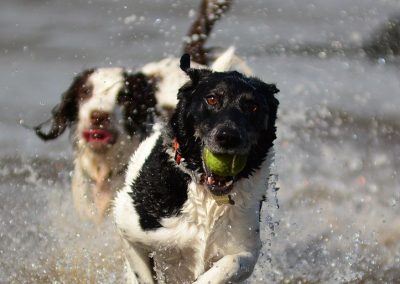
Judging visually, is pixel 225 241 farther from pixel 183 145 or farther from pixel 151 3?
pixel 151 3

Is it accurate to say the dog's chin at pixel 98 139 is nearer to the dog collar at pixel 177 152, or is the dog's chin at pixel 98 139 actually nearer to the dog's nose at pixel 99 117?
the dog's nose at pixel 99 117

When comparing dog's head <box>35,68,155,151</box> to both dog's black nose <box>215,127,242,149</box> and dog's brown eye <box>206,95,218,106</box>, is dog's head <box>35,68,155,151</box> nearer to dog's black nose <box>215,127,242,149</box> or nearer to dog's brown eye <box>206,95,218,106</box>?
dog's brown eye <box>206,95,218,106</box>

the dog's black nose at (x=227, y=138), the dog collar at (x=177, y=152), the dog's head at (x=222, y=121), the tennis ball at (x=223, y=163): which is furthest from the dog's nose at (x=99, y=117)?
the dog's black nose at (x=227, y=138)

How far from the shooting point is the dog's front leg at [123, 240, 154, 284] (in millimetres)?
4676

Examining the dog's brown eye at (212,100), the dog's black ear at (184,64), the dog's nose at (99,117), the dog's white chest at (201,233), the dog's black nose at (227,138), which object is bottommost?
the dog's nose at (99,117)

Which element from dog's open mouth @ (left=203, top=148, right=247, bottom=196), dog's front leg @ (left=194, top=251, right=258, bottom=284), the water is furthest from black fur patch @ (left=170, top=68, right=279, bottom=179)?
the water

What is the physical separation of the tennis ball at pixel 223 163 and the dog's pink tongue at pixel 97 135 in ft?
7.92

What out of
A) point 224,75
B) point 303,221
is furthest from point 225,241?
point 303,221

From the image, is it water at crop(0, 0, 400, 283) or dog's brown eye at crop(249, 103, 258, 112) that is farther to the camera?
water at crop(0, 0, 400, 283)

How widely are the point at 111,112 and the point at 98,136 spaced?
253mm

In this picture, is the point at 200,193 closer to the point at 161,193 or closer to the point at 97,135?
the point at 161,193

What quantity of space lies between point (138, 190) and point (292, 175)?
4.40 meters

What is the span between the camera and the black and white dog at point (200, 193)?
14.1 feet

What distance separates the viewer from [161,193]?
448 cm
